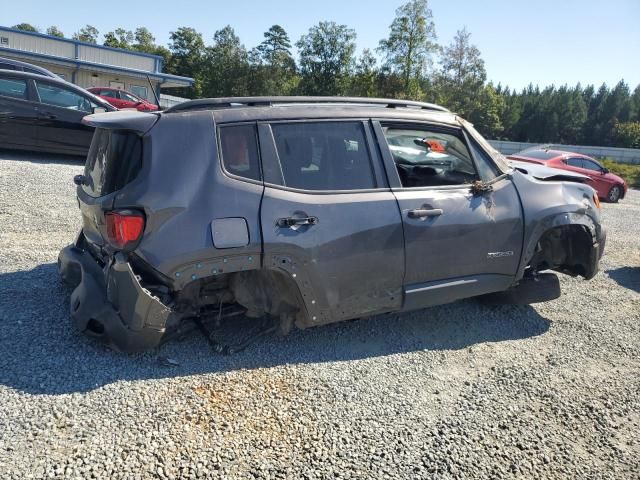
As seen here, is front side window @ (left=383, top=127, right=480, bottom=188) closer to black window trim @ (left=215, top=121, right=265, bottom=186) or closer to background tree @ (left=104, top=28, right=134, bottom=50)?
black window trim @ (left=215, top=121, right=265, bottom=186)

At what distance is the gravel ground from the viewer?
2.57m

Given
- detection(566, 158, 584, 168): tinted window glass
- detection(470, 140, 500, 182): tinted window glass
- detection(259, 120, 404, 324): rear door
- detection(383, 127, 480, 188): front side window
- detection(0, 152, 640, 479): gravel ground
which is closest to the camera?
detection(0, 152, 640, 479): gravel ground

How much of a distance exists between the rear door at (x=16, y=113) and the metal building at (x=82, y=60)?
19.8 metres

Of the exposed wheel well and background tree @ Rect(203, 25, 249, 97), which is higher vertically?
background tree @ Rect(203, 25, 249, 97)

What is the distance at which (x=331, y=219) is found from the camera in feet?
11.3

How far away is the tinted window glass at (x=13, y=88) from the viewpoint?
927 centimetres

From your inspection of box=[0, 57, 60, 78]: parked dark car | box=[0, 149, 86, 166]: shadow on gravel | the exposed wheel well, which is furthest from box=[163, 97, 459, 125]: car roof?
box=[0, 57, 60, 78]: parked dark car

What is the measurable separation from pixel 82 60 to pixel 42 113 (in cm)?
2420

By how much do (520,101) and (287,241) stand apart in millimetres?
85784

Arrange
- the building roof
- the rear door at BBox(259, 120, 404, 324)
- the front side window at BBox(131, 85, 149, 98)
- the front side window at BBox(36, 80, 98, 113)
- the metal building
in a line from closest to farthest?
the rear door at BBox(259, 120, 404, 324) → the front side window at BBox(36, 80, 98, 113) → the building roof → the metal building → the front side window at BBox(131, 85, 149, 98)

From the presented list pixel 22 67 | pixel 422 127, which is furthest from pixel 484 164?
pixel 22 67

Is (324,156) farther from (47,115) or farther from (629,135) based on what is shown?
(629,135)

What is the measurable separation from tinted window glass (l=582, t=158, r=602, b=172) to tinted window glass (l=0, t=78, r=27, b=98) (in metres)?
15.6

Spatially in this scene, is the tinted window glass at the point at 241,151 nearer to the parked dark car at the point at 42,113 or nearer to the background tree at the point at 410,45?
the parked dark car at the point at 42,113
